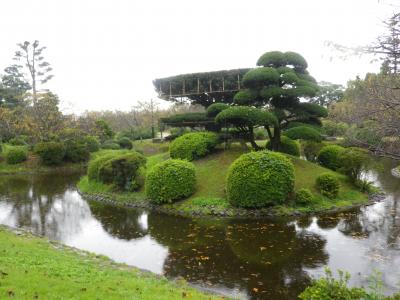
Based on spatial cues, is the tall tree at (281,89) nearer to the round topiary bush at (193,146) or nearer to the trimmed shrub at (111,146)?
the round topiary bush at (193,146)

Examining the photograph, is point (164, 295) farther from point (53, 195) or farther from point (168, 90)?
point (168, 90)

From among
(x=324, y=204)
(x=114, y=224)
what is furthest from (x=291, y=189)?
(x=114, y=224)

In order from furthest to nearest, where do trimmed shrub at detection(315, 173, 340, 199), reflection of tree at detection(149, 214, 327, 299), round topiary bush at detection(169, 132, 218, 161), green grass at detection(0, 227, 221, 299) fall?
round topiary bush at detection(169, 132, 218, 161) < trimmed shrub at detection(315, 173, 340, 199) < reflection of tree at detection(149, 214, 327, 299) < green grass at detection(0, 227, 221, 299)

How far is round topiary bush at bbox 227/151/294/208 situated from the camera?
14.6 meters

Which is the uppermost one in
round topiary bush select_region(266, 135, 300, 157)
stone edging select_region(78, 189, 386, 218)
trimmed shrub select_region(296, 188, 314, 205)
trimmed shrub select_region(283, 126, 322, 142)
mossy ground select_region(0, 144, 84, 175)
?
trimmed shrub select_region(283, 126, 322, 142)

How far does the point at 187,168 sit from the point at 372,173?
48.8 feet

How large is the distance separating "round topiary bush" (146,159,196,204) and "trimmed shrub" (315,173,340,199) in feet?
19.7

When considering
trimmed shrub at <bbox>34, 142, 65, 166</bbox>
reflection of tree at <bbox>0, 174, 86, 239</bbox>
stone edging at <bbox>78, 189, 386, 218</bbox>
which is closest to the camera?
stone edging at <bbox>78, 189, 386, 218</bbox>

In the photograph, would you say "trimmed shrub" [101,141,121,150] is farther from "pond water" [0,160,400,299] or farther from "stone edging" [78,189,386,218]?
"stone edging" [78,189,386,218]

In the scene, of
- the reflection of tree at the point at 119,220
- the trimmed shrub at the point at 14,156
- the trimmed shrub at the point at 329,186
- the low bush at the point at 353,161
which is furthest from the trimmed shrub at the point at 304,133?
the trimmed shrub at the point at 14,156

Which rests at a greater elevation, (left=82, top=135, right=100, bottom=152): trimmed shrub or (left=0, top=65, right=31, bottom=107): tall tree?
(left=0, top=65, right=31, bottom=107): tall tree

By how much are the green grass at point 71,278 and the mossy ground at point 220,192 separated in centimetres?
600

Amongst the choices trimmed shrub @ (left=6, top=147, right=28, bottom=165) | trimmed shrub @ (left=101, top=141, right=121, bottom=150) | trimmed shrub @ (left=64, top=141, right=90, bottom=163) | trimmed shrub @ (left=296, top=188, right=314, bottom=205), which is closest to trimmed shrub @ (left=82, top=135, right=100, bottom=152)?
trimmed shrub @ (left=64, top=141, right=90, bottom=163)

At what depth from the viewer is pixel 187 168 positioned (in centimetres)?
1678
